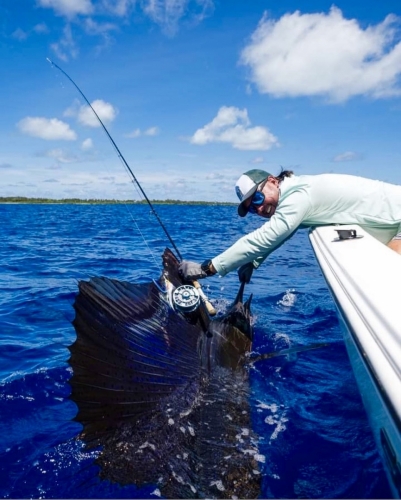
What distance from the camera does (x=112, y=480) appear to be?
2127 mm

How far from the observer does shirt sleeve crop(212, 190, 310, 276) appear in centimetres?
306

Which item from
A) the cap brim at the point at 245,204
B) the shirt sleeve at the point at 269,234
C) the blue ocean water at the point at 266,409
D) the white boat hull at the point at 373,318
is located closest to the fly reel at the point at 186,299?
the shirt sleeve at the point at 269,234

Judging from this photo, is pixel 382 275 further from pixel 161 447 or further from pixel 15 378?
pixel 15 378

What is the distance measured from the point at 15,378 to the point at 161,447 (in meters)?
2.23

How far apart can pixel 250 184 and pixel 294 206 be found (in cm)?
39

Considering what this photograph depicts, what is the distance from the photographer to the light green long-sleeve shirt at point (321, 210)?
309 cm

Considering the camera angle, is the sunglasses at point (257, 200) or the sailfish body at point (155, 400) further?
the sunglasses at point (257, 200)

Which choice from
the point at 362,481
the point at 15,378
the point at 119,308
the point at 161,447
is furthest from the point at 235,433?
the point at 15,378

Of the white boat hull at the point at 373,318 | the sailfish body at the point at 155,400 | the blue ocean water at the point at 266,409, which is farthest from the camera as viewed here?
the blue ocean water at the point at 266,409

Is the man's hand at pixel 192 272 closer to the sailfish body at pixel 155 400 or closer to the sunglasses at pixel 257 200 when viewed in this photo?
the sailfish body at pixel 155 400

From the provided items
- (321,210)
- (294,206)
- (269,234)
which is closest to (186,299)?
(269,234)

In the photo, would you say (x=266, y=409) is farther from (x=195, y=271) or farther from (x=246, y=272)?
(x=246, y=272)

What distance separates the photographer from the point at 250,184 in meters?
3.21

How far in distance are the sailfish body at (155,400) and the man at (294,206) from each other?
580 millimetres
